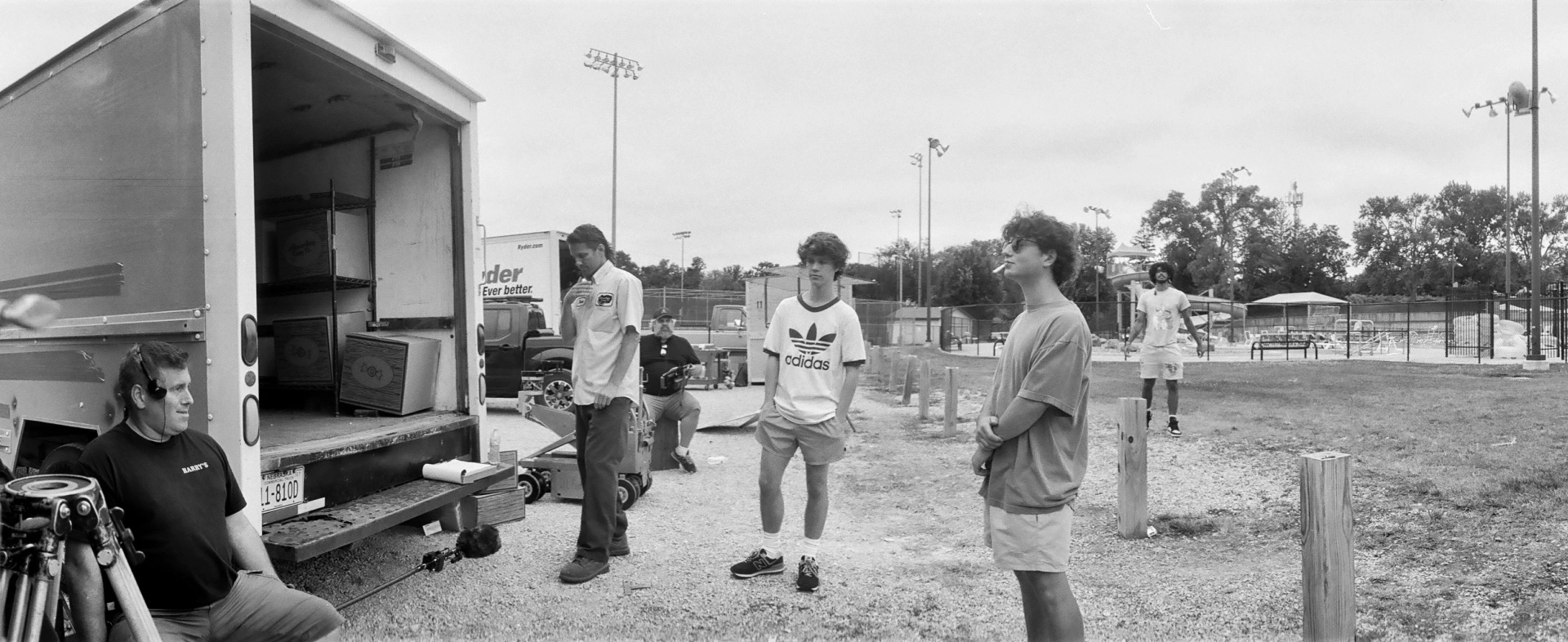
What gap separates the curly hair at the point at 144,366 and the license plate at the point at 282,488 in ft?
3.29

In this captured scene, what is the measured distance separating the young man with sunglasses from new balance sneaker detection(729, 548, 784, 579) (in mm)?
1722

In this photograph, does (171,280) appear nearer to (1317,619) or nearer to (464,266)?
(464,266)

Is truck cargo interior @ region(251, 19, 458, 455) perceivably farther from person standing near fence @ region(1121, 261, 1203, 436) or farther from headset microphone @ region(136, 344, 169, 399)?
person standing near fence @ region(1121, 261, 1203, 436)

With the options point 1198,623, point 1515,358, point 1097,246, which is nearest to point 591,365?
point 1198,623

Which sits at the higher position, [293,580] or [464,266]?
[464,266]

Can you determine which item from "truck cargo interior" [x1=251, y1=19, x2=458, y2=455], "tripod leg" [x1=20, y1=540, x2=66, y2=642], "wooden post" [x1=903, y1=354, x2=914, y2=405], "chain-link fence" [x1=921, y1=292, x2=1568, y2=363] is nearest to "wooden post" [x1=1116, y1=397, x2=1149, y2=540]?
"truck cargo interior" [x1=251, y1=19, x2=458, y2=455]

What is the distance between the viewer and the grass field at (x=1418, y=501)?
3.74m

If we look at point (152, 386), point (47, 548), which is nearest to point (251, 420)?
point (152, 386)

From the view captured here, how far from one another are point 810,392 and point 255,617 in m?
2.37

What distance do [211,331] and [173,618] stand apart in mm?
1058

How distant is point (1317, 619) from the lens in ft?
10.2

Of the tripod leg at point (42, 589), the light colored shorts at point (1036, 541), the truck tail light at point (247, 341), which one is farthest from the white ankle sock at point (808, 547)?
the tripod leg at point (42, 589)

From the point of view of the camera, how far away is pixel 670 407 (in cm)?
803

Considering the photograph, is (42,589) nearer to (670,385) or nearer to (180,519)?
(180,519)
